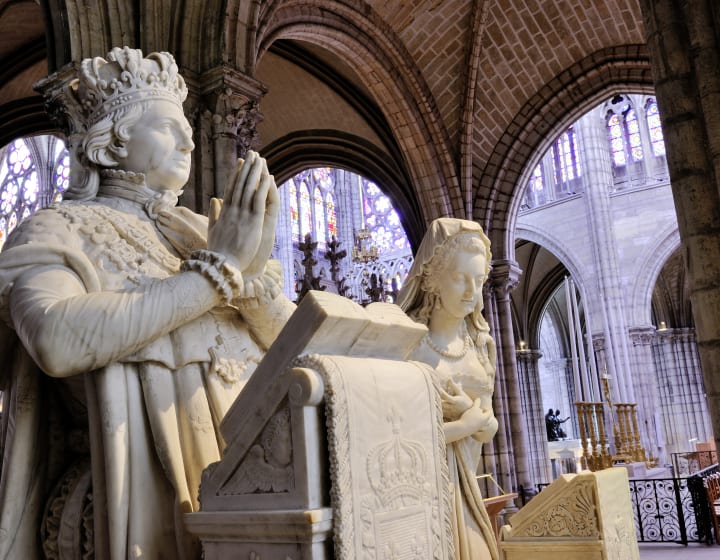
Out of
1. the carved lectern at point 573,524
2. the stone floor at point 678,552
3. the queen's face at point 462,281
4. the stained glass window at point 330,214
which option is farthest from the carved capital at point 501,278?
the stained glass window at point 330,214

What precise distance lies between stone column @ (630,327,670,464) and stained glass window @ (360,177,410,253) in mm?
9465

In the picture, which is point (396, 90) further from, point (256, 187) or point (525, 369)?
point (525, 369)

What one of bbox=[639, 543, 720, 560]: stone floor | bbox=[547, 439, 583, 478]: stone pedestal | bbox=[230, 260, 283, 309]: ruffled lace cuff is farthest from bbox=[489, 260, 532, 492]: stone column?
bbox=[230, 260, 283, 309]: ruffled lace cuff

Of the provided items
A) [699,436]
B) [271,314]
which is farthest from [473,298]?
[699,436]

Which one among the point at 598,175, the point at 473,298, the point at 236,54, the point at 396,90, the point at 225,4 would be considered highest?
the point at 598,175

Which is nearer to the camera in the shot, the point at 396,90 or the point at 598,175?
the point at 396,90

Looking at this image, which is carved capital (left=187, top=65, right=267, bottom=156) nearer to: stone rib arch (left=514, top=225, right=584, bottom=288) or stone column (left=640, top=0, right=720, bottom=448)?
stone column (left=640, top=0, right=720, bottom=448)

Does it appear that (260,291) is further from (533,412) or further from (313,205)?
(313,205)

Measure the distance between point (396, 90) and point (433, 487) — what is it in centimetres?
1068

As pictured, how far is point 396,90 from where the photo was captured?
11.4 m

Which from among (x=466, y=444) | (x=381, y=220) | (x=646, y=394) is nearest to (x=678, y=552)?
(x=466, y=444)

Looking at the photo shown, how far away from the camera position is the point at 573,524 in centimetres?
307

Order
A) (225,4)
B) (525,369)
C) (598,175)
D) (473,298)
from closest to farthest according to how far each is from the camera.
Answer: (473,298) < (225,4) < (598,175) < (525,369)

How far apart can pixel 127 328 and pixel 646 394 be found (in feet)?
62.9
